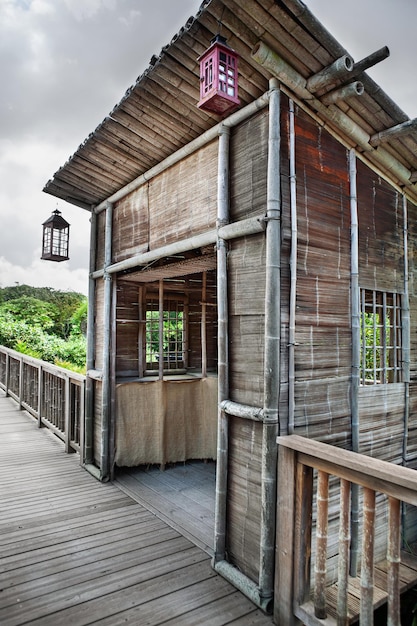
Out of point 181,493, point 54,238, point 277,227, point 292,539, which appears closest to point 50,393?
point 54,238

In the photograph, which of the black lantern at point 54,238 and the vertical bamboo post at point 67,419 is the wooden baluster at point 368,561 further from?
the black lantern at point 54,238

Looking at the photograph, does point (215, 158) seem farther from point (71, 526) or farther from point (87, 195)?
point (71, 526)

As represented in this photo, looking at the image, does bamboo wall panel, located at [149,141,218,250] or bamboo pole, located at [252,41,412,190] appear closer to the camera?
bamboo pole, located at [252,41,412,190]

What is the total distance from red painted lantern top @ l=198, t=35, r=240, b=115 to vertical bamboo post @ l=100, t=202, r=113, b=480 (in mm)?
2655

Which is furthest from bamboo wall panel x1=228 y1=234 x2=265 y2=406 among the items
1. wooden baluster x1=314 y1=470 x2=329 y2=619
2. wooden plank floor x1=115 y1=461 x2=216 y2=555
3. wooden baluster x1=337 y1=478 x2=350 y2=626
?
wooden plank floor x1=115 y1=461 x2=216 y2=555

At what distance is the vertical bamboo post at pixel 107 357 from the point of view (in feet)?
14.3

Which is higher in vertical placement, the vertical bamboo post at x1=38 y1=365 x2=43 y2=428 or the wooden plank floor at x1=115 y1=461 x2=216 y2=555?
the vertical bamboo post at x1=38 y1=365 x2=43 y2=428

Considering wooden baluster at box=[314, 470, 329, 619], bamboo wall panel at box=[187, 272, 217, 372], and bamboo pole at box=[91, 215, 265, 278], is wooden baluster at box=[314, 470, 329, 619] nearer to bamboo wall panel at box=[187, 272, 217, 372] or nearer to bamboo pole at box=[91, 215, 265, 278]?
bamboo pole at box=[91, 215, 265, 278]

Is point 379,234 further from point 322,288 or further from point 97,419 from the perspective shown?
point 97,419

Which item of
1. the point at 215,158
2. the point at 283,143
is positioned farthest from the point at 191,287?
the point at 283,143

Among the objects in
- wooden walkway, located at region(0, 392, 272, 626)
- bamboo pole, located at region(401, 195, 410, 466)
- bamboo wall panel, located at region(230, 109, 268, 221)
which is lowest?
wooden walkway, located at region(0, 392, 272, 626)

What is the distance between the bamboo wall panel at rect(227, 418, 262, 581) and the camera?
2.47 m

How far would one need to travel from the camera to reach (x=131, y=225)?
13.7 ft

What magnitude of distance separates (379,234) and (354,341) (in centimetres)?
104
